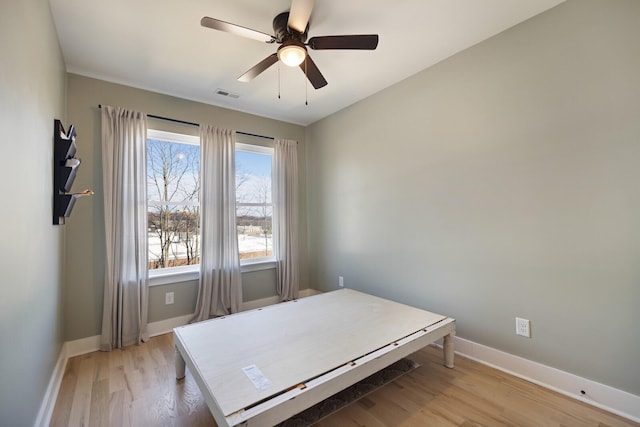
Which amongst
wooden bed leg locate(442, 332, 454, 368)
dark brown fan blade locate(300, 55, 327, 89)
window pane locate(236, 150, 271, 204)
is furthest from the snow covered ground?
wooden bed leg locate(442, 332, 454, 368)

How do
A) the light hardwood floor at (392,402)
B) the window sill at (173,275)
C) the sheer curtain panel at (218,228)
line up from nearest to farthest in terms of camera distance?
the light hardwood floor at (392,402) → the window sill at (173,275) → the sheer curtain panel at (218,228)

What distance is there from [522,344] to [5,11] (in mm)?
3513

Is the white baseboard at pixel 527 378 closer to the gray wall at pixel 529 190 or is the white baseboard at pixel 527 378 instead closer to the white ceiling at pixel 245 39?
the gray wall at pixel 529 190

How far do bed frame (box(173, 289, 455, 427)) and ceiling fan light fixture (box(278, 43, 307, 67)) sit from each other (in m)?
2.00

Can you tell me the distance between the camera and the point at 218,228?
3393 millimetres

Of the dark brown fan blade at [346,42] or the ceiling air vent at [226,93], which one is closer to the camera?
the dark brown fan blade at [346,42]

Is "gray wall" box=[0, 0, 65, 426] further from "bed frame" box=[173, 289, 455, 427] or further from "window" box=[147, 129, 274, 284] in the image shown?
"window" box=[147, 129, 274, 284]

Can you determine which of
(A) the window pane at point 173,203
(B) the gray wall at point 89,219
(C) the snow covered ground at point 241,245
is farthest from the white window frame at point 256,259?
(B) the gray wall at point 89,219

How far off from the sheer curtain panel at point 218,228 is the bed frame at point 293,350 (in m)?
1.02

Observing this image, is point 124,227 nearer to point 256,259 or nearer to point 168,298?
point 168,298

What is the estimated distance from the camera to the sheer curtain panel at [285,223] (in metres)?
3.93

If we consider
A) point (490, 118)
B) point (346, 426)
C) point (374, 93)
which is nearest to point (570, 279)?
point (490, 118)

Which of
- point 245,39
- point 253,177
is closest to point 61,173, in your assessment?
point 245,39

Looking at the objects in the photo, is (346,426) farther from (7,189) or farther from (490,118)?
(490,118)
